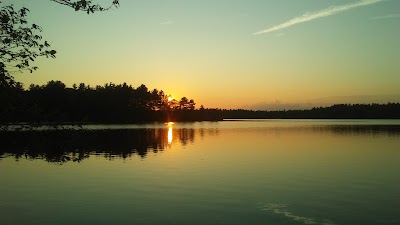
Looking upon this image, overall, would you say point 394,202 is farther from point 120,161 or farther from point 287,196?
point 120,161

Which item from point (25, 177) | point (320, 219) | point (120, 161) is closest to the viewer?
point (320, 219)

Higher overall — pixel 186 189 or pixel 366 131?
pixel 366 131

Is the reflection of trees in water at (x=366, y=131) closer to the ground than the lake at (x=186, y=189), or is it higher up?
higher up

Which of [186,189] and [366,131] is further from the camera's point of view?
[366,131]

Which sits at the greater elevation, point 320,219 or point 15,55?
point 15,55

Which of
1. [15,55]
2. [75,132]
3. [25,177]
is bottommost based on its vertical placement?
[25,177]

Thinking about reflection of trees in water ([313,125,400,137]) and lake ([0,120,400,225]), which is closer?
lake ([0,120,400,225])

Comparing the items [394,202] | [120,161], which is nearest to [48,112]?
[394,202]

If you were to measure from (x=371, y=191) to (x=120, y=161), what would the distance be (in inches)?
1005

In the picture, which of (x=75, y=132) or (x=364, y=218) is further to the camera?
(x=364, y=218)

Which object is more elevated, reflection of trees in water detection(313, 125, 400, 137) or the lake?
reflection of trees in water detection(313, 125, 400, 137)

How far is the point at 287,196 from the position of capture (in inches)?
900

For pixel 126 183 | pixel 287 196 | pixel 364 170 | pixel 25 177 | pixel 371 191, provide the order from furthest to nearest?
1. pixel 364 170
2. pixel 25 177
3. pixel 126 183
4. pixel 371 191
5. pixel 287 196

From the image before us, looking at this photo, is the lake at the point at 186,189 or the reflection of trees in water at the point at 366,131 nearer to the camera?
the lake at the point at 186,189
